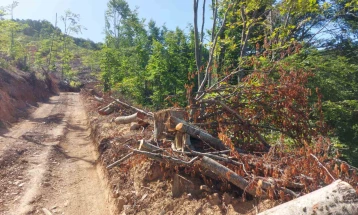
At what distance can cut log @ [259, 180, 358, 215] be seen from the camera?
2.92 m

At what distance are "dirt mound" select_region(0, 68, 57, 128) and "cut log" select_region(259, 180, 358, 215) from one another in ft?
45.1

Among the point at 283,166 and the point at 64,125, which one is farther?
the point at 64,125

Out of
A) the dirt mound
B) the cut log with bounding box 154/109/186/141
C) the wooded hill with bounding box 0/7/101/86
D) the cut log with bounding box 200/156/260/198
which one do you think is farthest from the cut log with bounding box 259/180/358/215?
the wooded hill with bounding box 0/7/101/86

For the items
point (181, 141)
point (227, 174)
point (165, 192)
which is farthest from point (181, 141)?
point (227, 174)

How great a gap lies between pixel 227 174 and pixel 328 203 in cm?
148

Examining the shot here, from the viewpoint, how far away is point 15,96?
20734mm

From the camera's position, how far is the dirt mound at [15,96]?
1571cm

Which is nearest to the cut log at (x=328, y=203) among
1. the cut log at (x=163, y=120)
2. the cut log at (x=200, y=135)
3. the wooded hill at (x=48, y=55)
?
the cut log at (x=200, y=135)

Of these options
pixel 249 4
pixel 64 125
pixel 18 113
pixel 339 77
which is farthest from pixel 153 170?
pixel 18 113

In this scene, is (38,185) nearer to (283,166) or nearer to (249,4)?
(283,166)

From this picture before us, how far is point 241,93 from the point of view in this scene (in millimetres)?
6547

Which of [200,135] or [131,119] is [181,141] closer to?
[200,135]

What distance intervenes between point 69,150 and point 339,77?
974 centimetres

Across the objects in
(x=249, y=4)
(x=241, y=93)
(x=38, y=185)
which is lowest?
(x=38, y=185)
